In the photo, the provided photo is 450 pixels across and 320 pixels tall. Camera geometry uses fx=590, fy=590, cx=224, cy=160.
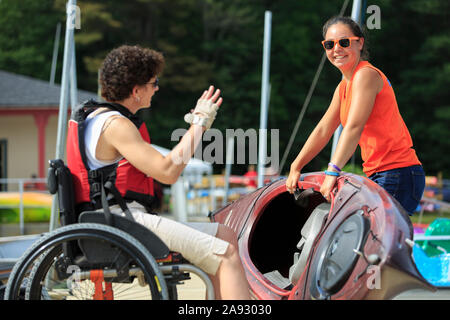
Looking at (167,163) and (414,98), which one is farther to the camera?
(414,98)

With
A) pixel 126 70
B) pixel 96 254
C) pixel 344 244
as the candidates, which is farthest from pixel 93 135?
pixel 344 244

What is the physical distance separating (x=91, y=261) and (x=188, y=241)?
15.5 inches

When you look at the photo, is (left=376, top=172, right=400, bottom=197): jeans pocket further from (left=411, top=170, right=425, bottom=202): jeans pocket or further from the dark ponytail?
the dark ponytail

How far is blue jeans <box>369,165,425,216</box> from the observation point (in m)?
2.87

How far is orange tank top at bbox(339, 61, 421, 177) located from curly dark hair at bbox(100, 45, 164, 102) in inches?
37.8

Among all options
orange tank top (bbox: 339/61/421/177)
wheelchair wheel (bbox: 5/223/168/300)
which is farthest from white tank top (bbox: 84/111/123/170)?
orange tank top (bbox: 339/61/421/177)

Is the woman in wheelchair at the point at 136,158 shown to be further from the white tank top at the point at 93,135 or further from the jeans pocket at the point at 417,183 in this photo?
the jeans pocket at the point at 417,183

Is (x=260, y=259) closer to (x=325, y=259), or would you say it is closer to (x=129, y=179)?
(x=325, y=259)

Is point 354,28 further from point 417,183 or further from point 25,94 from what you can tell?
point 25,94

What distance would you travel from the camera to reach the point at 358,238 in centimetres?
229

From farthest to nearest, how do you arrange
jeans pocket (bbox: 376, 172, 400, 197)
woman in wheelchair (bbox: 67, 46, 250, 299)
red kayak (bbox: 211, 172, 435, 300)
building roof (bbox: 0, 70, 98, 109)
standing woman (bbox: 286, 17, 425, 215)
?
building roof (bbox: 0, 70, 98, 109) → jeans pocket (bbox: 376, 172, 400, 197) → standing woman (bbox: 286, 17, 425, 215) → woman in wheelchair (bbox: 67, 46, 250, 299) → red kayak (bbox: 211, 172, 435, 300)

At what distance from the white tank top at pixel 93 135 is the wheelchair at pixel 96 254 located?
0.11 metres

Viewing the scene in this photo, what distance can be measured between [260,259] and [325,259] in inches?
50.7
